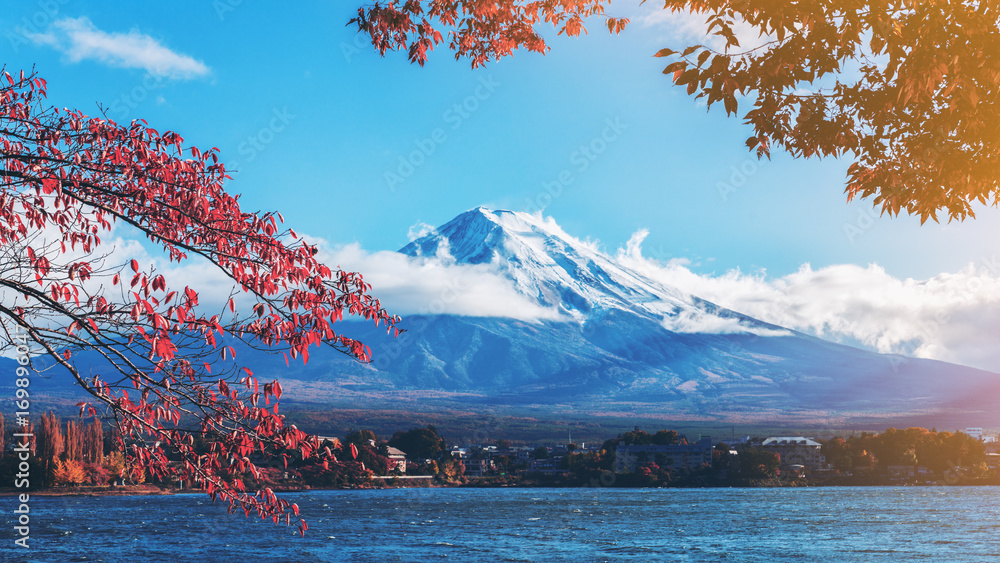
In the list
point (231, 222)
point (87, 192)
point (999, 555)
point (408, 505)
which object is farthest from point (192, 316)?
point (408, 505)

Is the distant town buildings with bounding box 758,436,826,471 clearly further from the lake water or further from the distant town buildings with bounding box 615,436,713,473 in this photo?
the lake water

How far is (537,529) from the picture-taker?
225 ft

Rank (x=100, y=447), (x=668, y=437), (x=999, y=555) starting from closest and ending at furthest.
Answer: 1. (x=999, y=555)
2. (x=100, y=447)
3. (x=668, y=437)

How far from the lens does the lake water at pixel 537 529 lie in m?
53.5

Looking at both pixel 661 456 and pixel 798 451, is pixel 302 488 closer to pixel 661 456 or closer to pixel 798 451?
pixel 661 456

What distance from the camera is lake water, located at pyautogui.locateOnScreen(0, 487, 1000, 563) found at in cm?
5353

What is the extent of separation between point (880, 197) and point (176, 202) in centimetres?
597

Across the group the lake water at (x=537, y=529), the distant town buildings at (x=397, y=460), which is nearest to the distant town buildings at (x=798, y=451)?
the lake water at (x=537, y=529)

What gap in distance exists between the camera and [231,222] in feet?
21.6

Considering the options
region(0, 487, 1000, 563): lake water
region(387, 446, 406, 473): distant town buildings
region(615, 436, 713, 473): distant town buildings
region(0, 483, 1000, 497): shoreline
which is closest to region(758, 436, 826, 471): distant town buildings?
region(0, 483, 1000, 497): shoreline

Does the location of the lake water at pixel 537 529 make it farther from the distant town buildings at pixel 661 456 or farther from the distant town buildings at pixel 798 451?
the distant town buildings at pixel 798 451

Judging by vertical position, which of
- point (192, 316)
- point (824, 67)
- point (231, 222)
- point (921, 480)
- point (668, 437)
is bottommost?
point (921, 480)

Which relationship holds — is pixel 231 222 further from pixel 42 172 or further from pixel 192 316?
pixel 42 172

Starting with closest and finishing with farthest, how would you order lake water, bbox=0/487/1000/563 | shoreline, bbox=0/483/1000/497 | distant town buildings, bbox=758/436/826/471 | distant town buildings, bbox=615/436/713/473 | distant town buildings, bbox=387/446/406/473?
lake water, bbox=0/487/1000/563 < shoreline, bbox=0/483/1000/497 < distant town buildings, bbox=387/446/406/473 < distant town buildings, bbox=615/436/713/473 < distant town buildings, bbox=758/436/826/471
